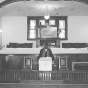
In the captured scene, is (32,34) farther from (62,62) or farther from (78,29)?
(62,62)

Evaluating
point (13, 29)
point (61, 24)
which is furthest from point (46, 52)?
point (13, 29)

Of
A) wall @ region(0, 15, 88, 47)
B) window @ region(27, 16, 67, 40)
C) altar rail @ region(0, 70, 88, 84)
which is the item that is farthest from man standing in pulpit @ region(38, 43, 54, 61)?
wall @ region(0, 15, 88, 47)

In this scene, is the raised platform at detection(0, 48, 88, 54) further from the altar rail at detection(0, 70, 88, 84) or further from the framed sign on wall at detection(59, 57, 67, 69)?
the altar rail at detection(0, 70, 88, 84)

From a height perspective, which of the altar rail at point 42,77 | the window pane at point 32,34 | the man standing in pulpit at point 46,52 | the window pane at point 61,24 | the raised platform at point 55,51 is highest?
the window pane at point 61,24

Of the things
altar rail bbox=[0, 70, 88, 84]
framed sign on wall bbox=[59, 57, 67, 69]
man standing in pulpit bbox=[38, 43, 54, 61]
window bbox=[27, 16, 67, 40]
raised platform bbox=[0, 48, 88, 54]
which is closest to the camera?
man standing in pulpit bbox=[38, 43, 54, 61]

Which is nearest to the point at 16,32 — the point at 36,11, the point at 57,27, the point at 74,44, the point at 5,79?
the point at 36,11

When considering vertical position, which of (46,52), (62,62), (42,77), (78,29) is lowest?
(42,77)

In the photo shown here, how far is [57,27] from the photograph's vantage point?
1416cm

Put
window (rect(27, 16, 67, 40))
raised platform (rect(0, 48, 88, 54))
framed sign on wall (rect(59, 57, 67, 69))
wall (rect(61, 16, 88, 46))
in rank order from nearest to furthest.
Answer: raised platform (rect(0, 48, 88, 54)) → framed sign on wall (rect(59, 57, 67, 69)) → window (rect(27, 16, 67, 40)) → wall (rect(61, 16, 88, 46))

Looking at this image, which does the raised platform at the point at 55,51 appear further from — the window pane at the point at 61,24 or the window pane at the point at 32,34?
the window pane at the point at 61,24

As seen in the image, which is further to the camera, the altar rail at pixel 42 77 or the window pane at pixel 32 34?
the window pane at pixel 32 34

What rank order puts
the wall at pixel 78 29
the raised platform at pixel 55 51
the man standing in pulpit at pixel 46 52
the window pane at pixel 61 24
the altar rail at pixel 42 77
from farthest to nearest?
the window pane at pixel 61 24 → the wall at pixel 78 29 → the raised platform at pixel 55 51 → the altar rail at pixel 42 77 → the man standing in pulpit at pixel 46 52

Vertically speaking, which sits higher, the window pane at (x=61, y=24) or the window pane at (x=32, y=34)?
the window pane at (x=61, y=24)

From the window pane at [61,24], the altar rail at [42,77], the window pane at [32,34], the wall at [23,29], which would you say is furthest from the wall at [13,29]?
the altar rail at [42,77]
